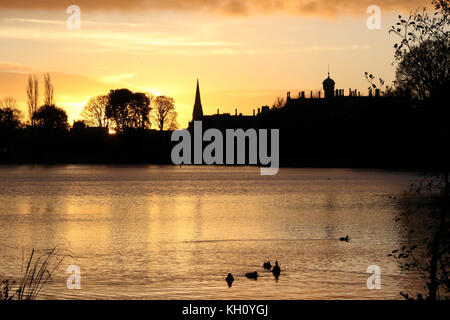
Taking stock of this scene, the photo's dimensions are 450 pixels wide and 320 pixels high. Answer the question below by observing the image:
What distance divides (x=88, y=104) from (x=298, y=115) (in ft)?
159

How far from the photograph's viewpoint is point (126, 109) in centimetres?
14550

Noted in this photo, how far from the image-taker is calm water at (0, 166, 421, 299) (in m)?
22.7

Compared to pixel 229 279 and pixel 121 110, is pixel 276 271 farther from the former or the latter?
pixel 121 110

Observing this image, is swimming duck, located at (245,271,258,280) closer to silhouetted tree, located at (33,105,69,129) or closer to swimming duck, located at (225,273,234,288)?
swimming duck, located at (225,273,234,288)

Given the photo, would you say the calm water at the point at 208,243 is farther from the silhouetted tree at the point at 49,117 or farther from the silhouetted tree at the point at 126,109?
the silhouetted tree at the point at 126,109

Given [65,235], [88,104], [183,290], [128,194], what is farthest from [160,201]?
[88,104]

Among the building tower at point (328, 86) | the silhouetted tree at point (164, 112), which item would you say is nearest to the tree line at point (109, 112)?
the silhouetted tree at point (164, 112)

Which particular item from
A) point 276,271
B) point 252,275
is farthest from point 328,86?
point 252,275

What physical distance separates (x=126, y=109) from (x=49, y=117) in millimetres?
17310

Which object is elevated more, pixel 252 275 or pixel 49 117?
pixel 49 117

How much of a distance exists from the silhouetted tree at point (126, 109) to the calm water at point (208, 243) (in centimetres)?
7578

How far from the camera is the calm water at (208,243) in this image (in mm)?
22672

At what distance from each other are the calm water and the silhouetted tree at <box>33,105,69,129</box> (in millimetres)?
66478

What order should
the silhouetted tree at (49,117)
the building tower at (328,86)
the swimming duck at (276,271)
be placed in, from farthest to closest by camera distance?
the building tower at (328,86)
the silhouetted tree at (49,117)
the swimming duck at (276,271)
